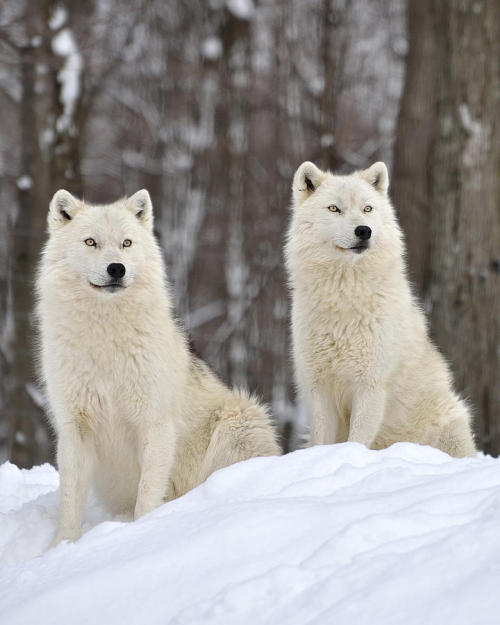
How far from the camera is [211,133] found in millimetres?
17672

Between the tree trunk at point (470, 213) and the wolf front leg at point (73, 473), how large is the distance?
15.1 ft

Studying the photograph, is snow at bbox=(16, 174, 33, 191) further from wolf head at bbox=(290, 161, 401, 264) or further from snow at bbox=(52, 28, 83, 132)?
wolf head at bbox=(290, 161, 401, 264)

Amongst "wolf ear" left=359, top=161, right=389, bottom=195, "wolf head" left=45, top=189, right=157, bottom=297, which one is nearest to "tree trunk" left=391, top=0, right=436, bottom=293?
"wolf ear" left=359, top=161, right=389, bottom=195

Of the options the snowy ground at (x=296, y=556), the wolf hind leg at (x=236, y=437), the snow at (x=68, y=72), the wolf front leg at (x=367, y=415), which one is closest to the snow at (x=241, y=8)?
the snow at (x=68, y=72)

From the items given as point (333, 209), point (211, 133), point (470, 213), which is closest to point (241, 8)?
point (211, 133)

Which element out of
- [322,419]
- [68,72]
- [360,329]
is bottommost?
[322,419]

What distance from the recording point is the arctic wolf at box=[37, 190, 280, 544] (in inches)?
205

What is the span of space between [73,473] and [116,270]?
1.27 meters

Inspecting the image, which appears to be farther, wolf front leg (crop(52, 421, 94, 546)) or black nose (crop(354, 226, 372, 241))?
black nose (crop(354, 226, 372, 241))

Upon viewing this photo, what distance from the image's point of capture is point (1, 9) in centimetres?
1238

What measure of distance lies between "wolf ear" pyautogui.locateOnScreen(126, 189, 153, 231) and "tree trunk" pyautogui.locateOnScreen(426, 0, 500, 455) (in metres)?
4.02

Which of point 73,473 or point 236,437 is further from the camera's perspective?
point 236,437

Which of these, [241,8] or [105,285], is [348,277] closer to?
[105,285]

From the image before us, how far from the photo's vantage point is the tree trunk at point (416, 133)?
9.89m
